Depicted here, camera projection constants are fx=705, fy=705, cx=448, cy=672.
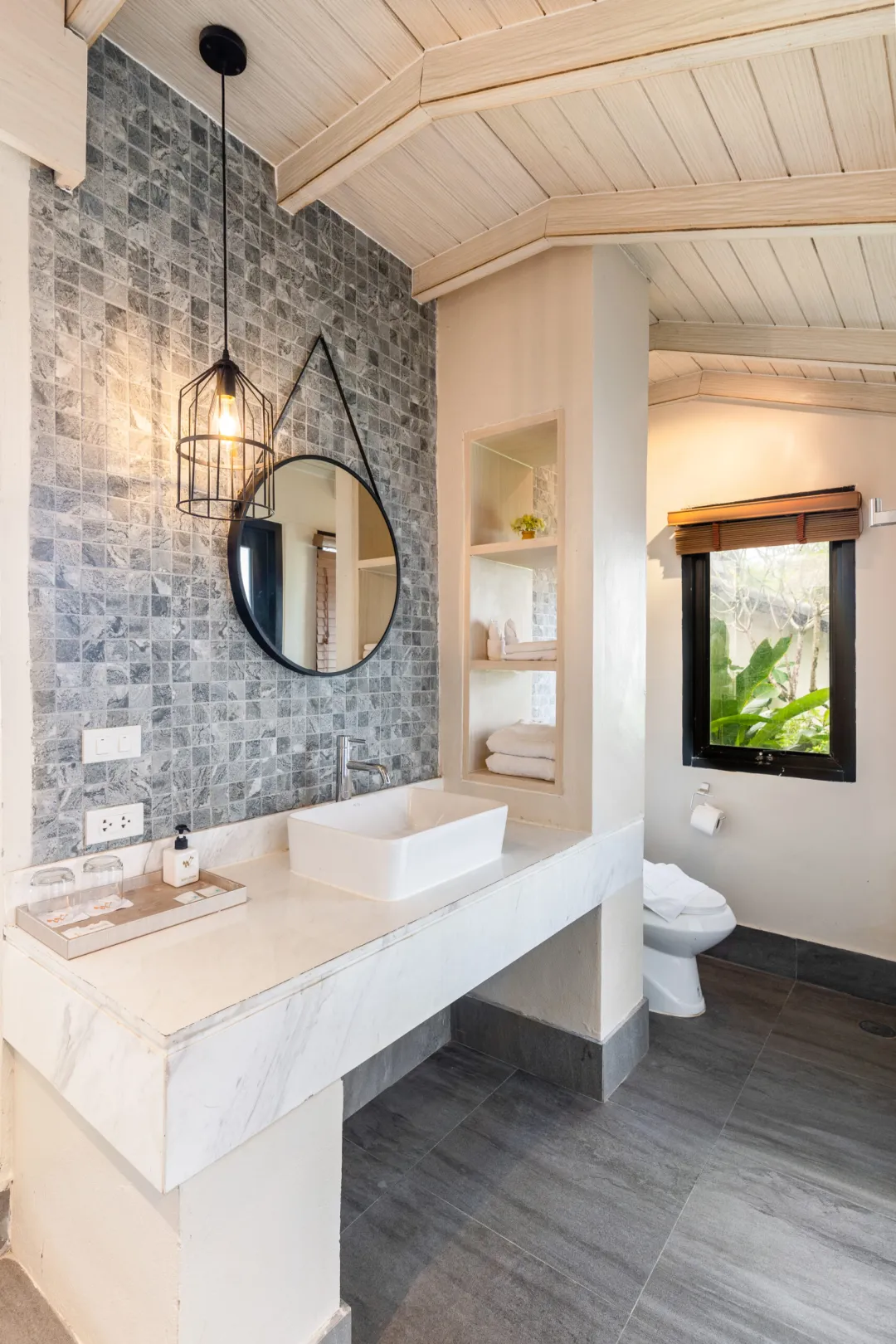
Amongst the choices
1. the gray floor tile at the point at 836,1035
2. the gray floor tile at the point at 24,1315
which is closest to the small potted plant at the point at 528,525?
the gray floor tile at the point at 836,1035

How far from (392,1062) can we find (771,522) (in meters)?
2.58

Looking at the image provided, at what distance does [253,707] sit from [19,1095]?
92 centimetres

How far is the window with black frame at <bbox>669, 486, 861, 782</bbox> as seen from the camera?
2913 millimetres

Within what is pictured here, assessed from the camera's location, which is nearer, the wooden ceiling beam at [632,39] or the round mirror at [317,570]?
the wooden ceiling beam at [632,39]

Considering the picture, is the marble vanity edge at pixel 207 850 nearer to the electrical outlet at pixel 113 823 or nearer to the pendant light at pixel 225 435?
the electrical outlet at pixel 113 823

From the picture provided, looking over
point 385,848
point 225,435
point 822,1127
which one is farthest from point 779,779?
point 225,435

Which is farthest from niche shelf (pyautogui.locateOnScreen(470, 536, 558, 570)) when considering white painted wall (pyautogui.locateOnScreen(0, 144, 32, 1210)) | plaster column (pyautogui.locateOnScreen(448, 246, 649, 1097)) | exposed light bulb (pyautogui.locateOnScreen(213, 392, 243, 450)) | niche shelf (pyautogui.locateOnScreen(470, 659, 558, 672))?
white painted wall (pyautogui.locateOnScreen(0, 144, 32, 1210))

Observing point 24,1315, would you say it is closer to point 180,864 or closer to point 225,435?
point 180,864

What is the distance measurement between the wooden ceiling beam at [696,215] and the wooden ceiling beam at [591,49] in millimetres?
457

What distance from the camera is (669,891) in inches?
108

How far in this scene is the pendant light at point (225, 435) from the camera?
5.20ft

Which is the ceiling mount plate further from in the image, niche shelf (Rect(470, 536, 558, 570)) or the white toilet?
the white toilet

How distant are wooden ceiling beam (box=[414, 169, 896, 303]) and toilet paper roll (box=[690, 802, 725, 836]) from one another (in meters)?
2.25

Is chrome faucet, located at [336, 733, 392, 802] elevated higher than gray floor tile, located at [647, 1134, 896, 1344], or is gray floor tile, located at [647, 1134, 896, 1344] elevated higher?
chrome faucet, located at [336, 733, 392, 802]
